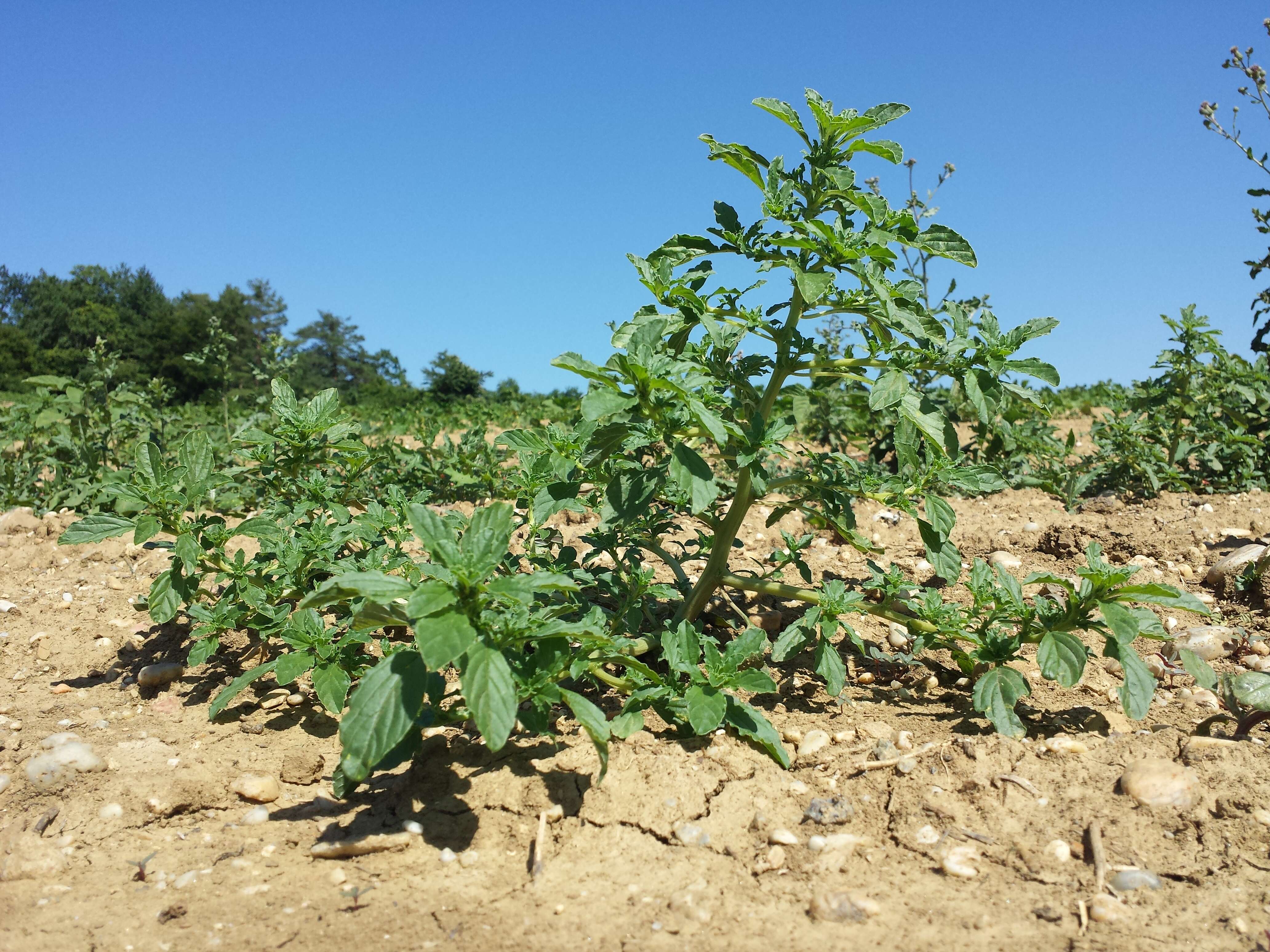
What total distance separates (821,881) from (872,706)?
3.33 feet

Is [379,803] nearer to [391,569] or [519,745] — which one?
[519,745]

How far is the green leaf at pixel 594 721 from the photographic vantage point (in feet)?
6.63

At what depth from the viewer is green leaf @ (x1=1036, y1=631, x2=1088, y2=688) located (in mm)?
2338

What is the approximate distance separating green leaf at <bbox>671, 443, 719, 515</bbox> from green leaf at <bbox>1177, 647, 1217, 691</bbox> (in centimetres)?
146

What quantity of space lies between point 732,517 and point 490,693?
1254 millimetres

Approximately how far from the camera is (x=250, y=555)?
14.1 ft

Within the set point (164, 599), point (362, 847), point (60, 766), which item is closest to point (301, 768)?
point (362, 847)

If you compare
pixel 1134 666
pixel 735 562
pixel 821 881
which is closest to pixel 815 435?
pixel 735 562

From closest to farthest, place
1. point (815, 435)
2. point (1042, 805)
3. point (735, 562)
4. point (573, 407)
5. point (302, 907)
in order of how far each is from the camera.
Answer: point (302, 907) < point (1042, 805) < point (735, 562) < point (815, 435) < point (573, 407)

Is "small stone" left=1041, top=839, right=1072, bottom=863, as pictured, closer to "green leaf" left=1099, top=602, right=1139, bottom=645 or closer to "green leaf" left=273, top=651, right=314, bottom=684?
"green leaf" left=1099, top=602, right=1139, bottom=645

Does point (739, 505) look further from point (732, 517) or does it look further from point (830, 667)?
point (830, 667)

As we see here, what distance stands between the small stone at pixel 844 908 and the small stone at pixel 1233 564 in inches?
108

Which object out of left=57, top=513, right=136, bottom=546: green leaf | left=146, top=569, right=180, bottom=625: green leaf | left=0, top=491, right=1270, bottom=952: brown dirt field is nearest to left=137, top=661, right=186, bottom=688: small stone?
left=0, top=491, right=1270, bottom=952: brown dirt field

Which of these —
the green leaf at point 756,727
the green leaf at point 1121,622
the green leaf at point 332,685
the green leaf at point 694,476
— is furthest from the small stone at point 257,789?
the green leaf at point 1121,622
